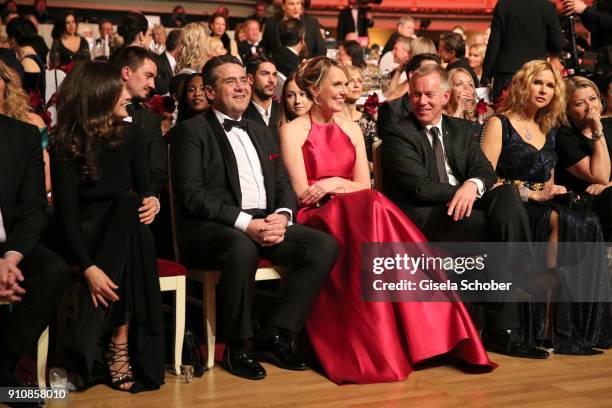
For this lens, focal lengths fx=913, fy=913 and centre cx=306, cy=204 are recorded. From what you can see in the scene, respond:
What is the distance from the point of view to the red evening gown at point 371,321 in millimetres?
3758

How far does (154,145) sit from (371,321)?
50.7 inches

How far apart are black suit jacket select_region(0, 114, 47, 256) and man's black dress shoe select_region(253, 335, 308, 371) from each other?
1095 mm

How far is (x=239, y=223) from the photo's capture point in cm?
386

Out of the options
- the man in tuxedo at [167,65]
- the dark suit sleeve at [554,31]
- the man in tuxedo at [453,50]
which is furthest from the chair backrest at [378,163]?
the dark suit sleeve at [554,31]

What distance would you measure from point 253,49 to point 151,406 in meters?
6.36

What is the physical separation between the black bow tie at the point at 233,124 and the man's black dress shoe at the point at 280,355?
938 millimetres

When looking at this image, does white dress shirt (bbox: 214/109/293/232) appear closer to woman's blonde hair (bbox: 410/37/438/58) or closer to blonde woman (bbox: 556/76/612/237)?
blonde woman (bbox: 556/76/612/237)

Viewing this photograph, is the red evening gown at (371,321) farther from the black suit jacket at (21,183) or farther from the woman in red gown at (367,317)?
the black suit jacket at (21,183)

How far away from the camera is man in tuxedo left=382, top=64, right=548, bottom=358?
4117 mm

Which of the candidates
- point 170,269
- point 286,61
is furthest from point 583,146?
point 286,61

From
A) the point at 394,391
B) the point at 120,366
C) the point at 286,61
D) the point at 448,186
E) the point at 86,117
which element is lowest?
the point at 394,391

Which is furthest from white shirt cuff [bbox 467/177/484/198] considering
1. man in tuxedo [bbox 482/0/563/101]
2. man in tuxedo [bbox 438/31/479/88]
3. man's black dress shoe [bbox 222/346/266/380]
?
man in tuxedo [bbox 482/0/563/101]

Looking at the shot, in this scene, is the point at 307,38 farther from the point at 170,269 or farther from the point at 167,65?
the point at 170,269

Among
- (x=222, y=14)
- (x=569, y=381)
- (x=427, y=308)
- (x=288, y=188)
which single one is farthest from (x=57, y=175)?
(x=222, y=14)
